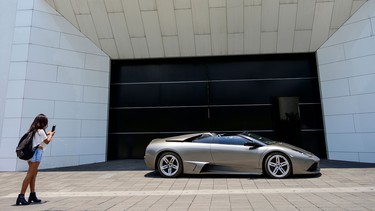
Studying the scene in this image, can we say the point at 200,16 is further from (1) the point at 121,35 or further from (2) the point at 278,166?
(2) the point at 278,166

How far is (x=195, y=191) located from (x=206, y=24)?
7004mm

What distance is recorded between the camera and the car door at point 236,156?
676cm

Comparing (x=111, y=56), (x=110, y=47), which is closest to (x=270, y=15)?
(x=110, y=47)

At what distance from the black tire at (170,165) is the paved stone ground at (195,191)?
0.89 ft

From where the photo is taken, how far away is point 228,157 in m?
6.87

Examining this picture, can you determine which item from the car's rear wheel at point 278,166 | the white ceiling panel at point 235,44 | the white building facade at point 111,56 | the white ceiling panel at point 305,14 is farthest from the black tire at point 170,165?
the white ceiling panel at point 305,14

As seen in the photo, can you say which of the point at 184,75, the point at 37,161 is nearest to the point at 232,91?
the point at 184,75

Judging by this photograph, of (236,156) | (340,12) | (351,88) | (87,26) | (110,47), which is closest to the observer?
(236,156)

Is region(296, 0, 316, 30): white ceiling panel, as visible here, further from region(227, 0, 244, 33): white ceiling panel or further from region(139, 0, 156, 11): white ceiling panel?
region(139, 0, 156, 11): white ceiling panel

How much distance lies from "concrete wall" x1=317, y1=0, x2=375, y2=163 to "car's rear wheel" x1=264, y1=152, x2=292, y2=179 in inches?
169

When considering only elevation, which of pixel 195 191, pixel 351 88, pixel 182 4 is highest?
pixel 182 4

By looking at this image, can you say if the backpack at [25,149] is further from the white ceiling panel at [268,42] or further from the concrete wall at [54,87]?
the white ceiling panel at [268,42]

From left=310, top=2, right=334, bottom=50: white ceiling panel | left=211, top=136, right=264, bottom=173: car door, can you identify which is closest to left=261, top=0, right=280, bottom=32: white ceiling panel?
left=310, top=2, right=334, bottom=50: white ceiling panel

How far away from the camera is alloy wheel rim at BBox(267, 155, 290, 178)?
664cm
